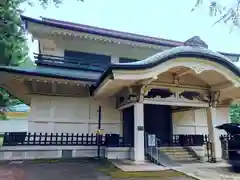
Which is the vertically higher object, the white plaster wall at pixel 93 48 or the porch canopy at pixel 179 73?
the white plaster wall at pixel 93 48

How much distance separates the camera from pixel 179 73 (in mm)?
8977

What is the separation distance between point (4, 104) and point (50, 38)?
7714 millimetres

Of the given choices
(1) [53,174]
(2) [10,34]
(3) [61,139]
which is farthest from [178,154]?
(2) [10,34]

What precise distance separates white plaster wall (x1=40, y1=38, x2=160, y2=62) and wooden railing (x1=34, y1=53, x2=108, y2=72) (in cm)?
65

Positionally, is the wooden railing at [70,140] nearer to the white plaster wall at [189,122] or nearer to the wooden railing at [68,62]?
the white plaster wall at [189,122]

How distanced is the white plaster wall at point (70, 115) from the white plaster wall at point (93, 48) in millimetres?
2815

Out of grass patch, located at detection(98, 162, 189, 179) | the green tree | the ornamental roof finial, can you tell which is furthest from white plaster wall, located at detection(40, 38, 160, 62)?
the green tree

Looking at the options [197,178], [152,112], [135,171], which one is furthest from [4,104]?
[197,178]

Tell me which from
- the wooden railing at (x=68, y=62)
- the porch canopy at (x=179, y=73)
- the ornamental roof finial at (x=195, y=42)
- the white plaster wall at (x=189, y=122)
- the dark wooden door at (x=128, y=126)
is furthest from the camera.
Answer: the white plaster wall at (x=189, y=122)

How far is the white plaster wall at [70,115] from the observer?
33.6 ft

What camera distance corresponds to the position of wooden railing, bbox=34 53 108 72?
10.9m

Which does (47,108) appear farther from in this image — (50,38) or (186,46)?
(186,46)

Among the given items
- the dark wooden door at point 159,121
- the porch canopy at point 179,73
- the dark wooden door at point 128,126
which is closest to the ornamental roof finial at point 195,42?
the porch canopy at point 179,73

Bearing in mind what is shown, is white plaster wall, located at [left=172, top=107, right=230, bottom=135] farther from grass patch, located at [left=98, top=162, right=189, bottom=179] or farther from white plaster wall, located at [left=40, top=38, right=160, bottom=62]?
grass patch, located at [left=98, top=162, right=189, bottom=179]
